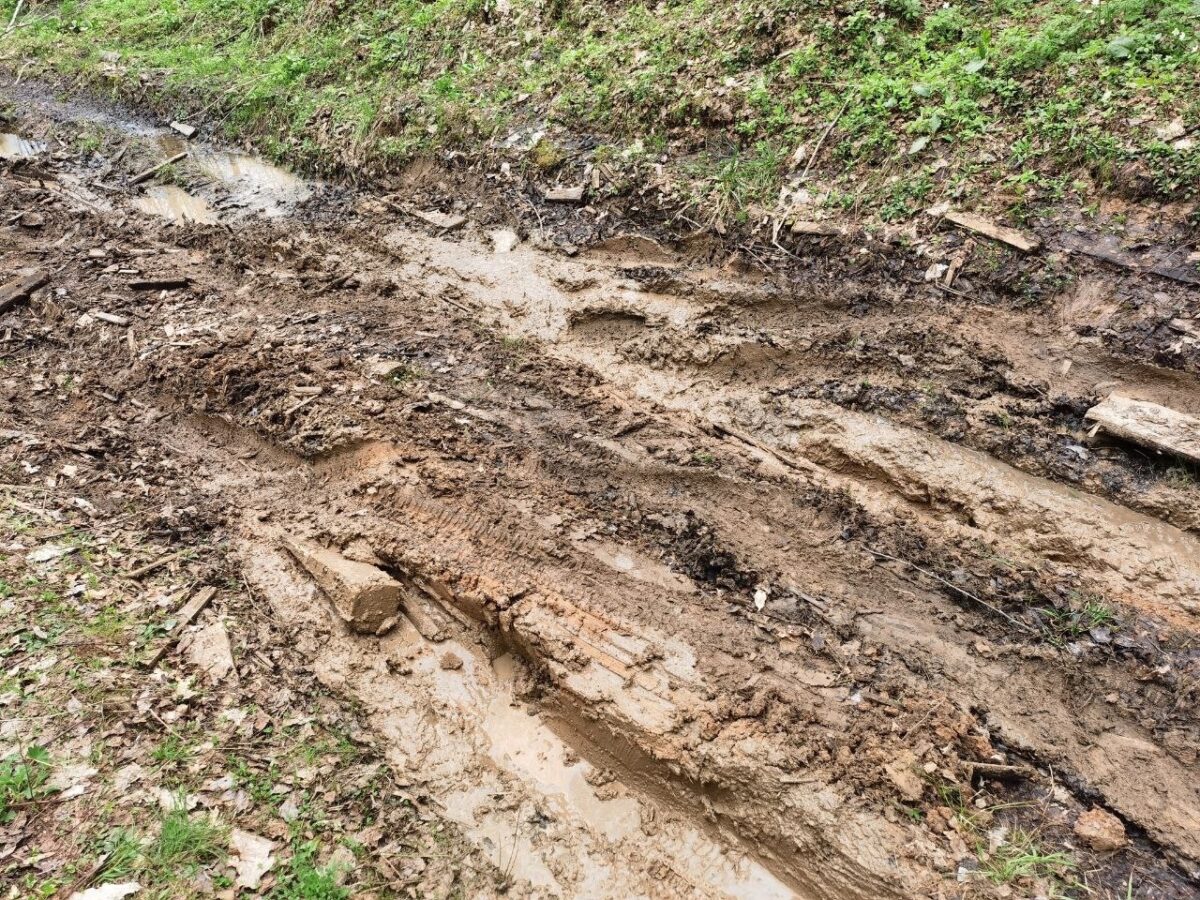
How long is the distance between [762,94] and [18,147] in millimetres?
10467

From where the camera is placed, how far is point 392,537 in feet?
13.2

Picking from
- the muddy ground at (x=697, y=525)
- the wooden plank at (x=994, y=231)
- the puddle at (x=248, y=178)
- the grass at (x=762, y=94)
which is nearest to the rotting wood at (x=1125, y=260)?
the muddy ground at (x=697, y=525)

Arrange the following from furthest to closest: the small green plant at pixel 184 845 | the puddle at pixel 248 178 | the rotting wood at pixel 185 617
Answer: the puddle at pixel 248 178 < the rotting wood at pixel 185 617 < the small green plant at pixel 184 845

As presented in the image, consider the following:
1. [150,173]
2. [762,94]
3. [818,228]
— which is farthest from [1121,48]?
[150,173]

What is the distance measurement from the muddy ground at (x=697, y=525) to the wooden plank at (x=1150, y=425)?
12cm

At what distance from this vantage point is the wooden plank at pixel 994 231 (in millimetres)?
4930

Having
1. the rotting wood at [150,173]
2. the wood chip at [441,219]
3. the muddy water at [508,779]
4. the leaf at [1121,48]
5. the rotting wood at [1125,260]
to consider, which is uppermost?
the leaf at [1121,48]

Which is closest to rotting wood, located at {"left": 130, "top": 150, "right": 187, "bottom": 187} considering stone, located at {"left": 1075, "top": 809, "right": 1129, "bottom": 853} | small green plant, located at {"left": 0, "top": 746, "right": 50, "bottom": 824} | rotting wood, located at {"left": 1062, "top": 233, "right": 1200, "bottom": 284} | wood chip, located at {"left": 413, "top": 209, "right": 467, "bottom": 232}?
wood chip, located at {"left": 413, "top": 209, "right": 467, "bottom": 232}

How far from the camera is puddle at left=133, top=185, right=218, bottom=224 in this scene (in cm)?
808

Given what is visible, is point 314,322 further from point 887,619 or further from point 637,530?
point 887,619

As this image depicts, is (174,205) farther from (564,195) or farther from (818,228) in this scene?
(818,228)

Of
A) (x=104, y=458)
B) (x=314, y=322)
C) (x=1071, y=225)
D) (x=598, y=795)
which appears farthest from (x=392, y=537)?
(x=1071, y=225)

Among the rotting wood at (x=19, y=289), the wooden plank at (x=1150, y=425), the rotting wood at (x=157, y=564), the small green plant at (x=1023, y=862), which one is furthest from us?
the rotting wood at (x=19, y=289)

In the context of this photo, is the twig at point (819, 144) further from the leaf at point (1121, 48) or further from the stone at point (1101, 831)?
the stone at point (1101, 831)
